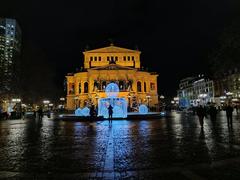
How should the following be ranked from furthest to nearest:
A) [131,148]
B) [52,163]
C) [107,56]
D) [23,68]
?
[107,56] → [23,68] → [131,148] → [52,163]

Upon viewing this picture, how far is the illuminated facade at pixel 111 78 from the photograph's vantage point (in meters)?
81.1

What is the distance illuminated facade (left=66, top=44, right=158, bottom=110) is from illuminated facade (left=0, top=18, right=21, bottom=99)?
21.9 metres

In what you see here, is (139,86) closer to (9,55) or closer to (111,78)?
(111,78)

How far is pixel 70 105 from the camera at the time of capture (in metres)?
90.1

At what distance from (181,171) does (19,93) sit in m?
56.9

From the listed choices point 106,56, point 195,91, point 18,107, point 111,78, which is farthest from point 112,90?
point 195,91

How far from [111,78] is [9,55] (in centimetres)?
4548

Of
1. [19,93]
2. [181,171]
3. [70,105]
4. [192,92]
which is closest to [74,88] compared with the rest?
[70,105]

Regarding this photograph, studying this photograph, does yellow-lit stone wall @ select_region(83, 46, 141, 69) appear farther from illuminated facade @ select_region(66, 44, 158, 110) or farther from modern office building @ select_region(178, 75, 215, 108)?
modern office building @ select_region(178, 75, 215, 108)

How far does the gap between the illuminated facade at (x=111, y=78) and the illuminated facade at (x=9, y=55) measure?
21.9 meters

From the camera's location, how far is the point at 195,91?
137875 mm

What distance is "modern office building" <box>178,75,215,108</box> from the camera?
115 meters

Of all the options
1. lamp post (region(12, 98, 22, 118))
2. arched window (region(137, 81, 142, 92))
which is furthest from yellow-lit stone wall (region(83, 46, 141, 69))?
lamp post (region(12, 98, 22, 118))

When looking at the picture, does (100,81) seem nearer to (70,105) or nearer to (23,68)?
(70,105)
